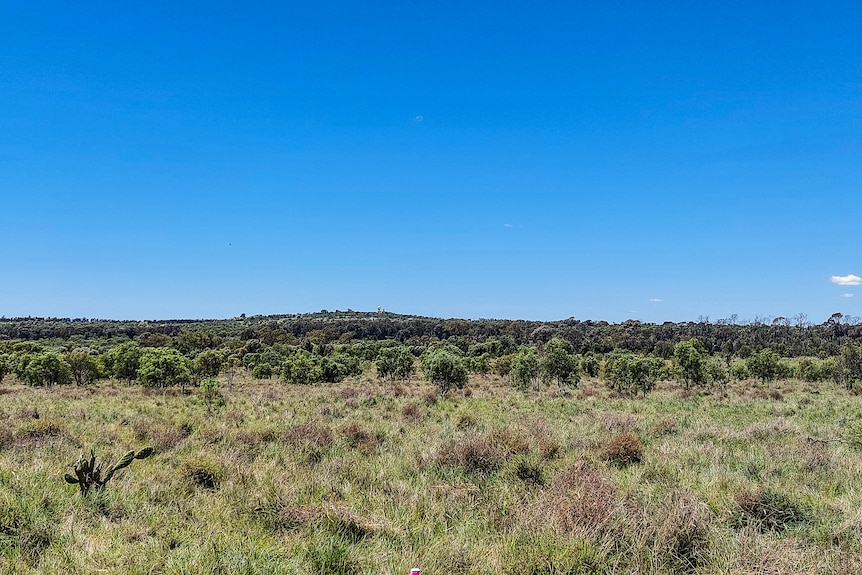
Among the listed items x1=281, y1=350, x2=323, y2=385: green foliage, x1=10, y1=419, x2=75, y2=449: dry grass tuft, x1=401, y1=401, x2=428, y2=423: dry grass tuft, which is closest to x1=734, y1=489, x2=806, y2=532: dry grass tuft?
x1=401, y1=401, x2=428, y2=423: dry grass tuft

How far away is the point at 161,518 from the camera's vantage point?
21.3 feet

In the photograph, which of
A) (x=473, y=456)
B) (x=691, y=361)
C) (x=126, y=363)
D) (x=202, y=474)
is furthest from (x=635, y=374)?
(x=126, y=363)

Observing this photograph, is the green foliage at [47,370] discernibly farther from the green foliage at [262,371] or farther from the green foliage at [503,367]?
the green foliage at [503,367]

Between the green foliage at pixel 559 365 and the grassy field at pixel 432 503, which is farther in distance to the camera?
the green foliage at pixel 559 365

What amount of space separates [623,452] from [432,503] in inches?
202

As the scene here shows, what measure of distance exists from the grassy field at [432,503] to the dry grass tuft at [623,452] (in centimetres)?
4

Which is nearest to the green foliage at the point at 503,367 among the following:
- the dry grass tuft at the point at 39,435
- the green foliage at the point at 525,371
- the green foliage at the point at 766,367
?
the green foliage at the point at 525,371

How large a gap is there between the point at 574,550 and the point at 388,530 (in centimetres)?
231

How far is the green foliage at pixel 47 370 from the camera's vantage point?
1800 inches

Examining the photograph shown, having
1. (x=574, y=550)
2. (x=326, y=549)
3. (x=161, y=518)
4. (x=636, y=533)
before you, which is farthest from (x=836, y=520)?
(x=161, y=518)

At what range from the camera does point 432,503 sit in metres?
7.23

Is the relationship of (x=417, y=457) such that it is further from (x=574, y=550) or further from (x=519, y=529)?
(x=574, y=550)

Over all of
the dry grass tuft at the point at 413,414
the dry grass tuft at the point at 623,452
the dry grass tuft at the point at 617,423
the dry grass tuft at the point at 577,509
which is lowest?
the dry grass tuft at the point at 413,414

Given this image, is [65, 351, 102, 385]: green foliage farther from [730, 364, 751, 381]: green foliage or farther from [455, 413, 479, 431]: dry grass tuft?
[730, 364, 751, 381]: green foliage
